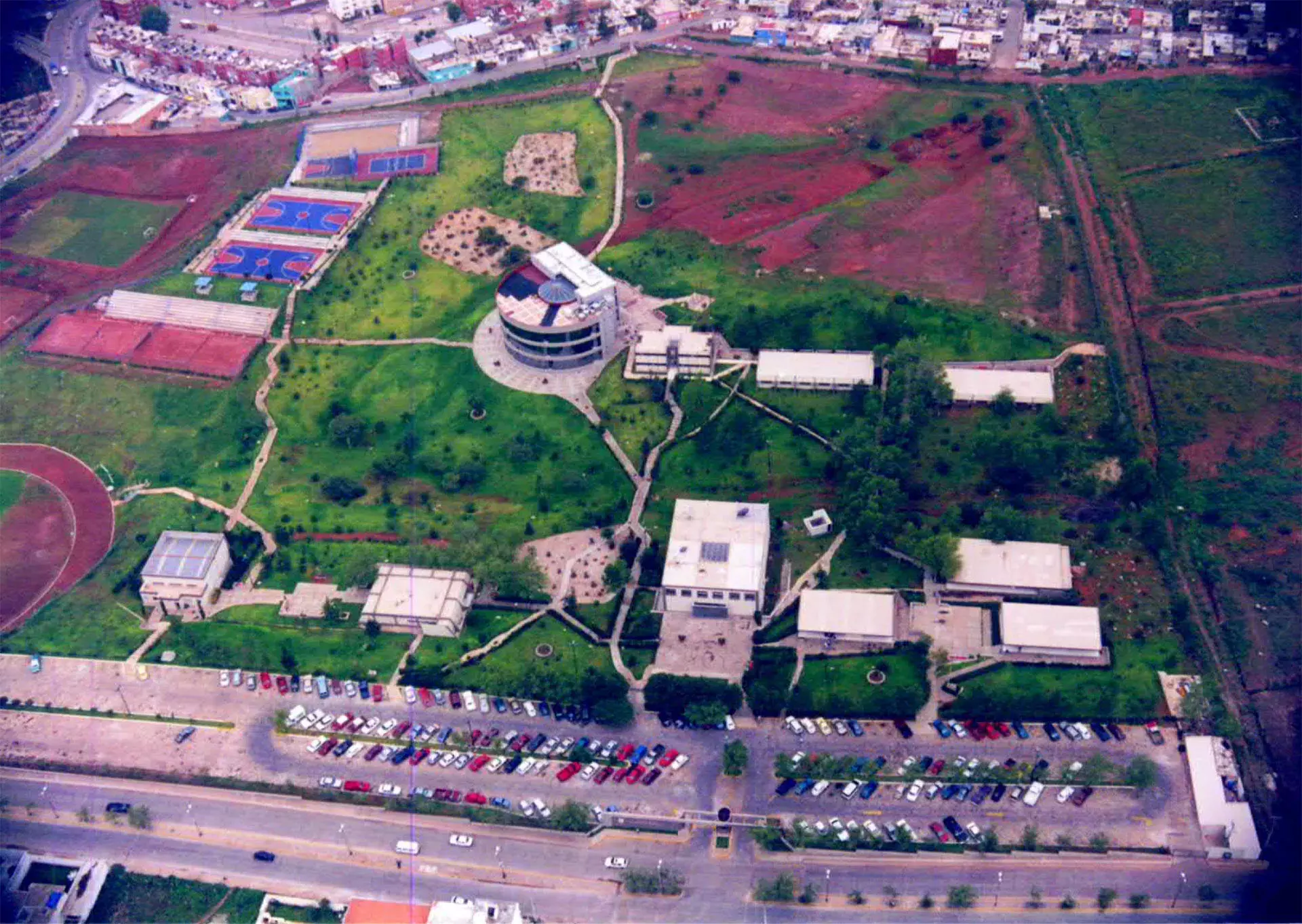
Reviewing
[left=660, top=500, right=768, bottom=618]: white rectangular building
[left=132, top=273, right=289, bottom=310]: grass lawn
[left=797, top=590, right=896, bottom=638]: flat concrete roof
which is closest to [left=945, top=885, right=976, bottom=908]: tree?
[left=797, top=590, right=896, bottom=638]: flat concrete roof

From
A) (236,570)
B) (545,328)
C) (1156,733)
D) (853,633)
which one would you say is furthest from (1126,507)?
(236,570)

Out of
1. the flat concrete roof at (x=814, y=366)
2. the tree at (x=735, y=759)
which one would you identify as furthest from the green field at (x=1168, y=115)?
the tree at (x=735, y=759)

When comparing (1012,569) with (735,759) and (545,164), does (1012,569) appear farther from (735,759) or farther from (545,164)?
(545,164)

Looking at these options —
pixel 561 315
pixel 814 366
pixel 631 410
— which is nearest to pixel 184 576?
pixel 561 315

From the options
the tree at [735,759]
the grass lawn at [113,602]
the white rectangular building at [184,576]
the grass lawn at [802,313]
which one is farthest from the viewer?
the grass lawn at [802,313]

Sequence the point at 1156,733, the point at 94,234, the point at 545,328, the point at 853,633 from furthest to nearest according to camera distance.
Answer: the point at 94,234 < the point at 545,328 < the point at 853,633 < the point at 1156,733

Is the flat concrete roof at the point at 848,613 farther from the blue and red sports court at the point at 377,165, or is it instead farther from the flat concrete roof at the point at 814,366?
the blue and red sports court at the point at 377,165

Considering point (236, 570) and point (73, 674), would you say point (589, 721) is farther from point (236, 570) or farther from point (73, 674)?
point (73, 674)
